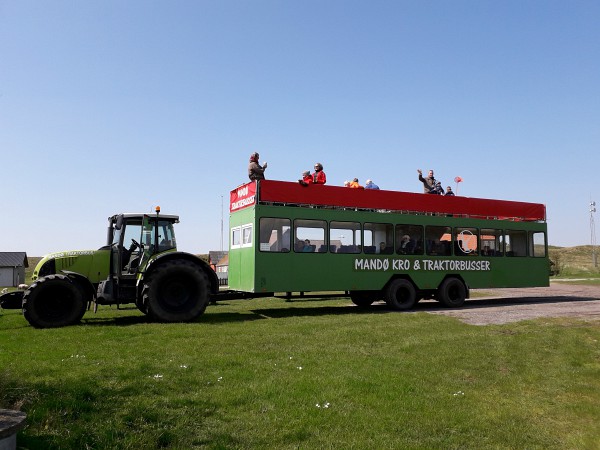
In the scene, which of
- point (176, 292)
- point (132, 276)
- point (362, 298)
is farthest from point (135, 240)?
point (362, 298)

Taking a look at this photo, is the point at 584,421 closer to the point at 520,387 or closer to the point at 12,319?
the point at 520,387

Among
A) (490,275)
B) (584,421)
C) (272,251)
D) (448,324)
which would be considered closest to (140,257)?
(272,251)

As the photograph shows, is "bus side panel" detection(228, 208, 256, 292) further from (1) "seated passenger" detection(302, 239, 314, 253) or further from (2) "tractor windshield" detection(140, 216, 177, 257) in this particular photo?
(2) "tractor windshield" detection(140, 216, 177, 257)

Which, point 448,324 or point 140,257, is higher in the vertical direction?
point 140,257

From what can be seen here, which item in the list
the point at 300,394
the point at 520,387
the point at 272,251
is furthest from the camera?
the point at 272,251

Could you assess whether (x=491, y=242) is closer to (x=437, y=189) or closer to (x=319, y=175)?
(x=437, y=189)

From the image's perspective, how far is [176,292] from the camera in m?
13.5

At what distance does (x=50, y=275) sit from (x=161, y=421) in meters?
8.47

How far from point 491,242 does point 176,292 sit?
1201cm

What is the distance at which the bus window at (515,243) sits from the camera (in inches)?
782

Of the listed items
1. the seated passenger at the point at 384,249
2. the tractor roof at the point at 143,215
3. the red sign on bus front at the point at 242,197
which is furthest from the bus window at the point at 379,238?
the tractor roof at the point at 143,215

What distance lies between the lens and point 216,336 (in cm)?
1065

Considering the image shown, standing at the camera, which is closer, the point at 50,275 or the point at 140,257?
the point at 50,275

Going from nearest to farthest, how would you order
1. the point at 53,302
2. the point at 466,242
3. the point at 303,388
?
1. the point at 303,388
2. the point at 53,302
3. the point at 466,242
